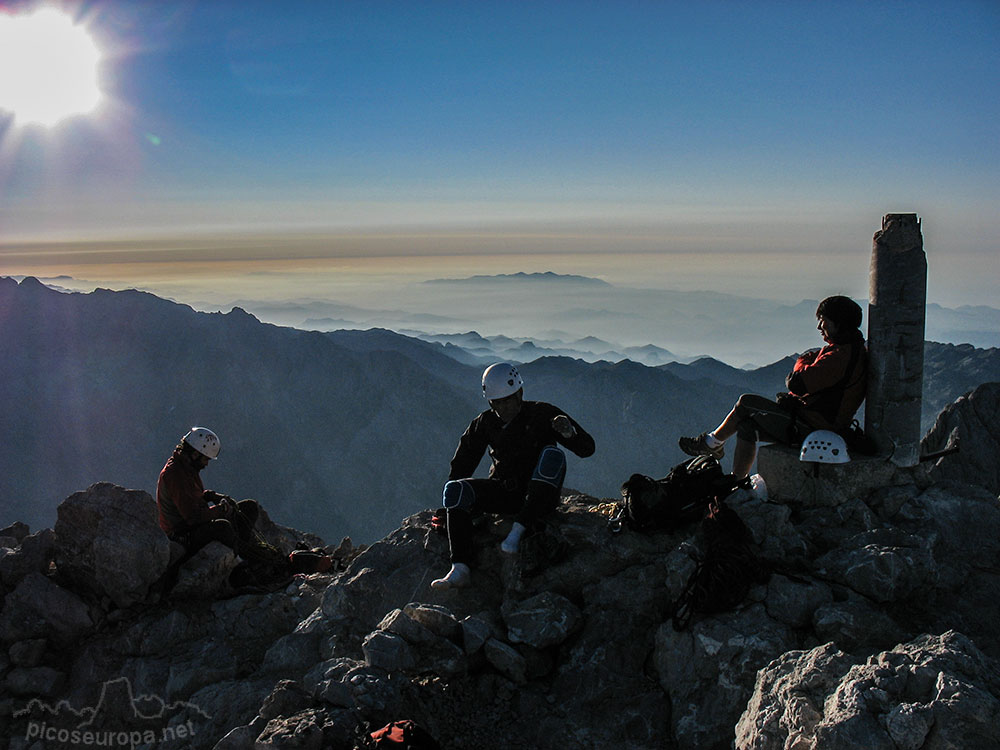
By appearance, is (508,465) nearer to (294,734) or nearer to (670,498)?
(670,498)

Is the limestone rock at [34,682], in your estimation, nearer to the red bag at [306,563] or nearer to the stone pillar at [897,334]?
the red bag at [306,563]

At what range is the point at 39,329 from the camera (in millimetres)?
69562

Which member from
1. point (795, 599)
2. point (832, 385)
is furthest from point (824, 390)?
point (795, 599)

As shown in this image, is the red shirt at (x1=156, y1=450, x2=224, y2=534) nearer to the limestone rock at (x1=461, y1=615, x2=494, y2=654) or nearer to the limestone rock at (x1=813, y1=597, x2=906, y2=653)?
the limestone rock at (x1=461, y1=615, x2=494, y2=654)

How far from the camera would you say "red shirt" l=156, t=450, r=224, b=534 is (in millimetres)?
11422

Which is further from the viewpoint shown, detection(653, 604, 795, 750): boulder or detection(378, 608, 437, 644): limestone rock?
detection(378, 608, 437, 644): limestone rock

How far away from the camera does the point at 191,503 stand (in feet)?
38.0

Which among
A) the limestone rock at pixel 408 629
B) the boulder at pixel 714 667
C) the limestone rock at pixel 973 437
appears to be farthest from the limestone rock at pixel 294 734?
the limestone rock at pixel 973 437

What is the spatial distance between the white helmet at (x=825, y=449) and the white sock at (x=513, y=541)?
3.63m

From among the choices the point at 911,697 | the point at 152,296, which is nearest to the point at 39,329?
the point at 152,296

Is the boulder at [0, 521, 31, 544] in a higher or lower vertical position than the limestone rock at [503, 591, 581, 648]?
lower

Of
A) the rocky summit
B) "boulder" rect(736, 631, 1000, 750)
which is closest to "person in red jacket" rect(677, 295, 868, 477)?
the rocky summit

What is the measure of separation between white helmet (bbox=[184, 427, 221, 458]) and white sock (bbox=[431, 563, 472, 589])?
15.5 ft

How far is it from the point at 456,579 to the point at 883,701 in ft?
16.1
